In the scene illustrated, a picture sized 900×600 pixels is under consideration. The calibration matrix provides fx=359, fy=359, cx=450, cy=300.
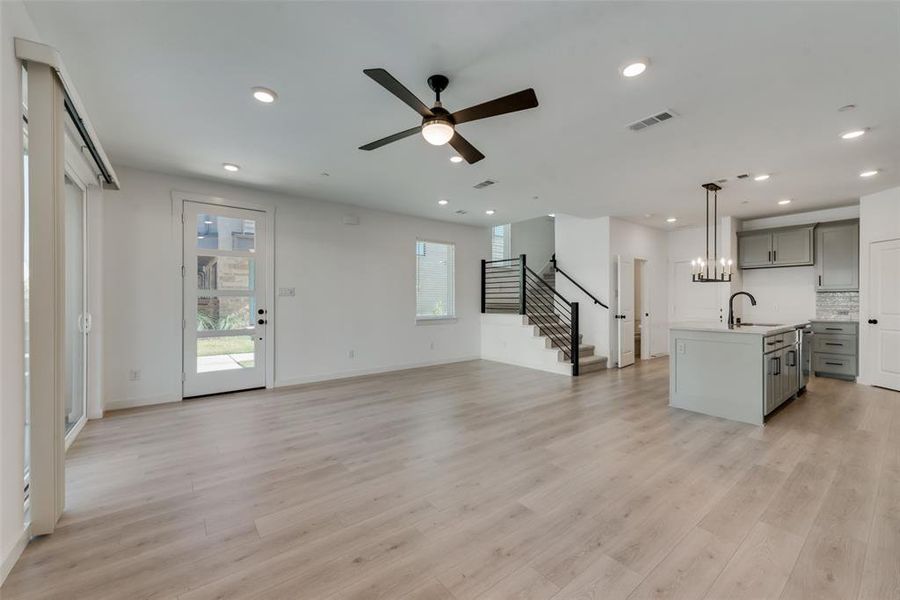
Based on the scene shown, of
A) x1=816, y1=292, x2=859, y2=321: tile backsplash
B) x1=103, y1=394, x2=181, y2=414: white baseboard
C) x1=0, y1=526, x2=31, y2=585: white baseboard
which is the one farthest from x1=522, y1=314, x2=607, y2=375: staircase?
x1=0, y1=526, x2=31, y2=585: white baseboard

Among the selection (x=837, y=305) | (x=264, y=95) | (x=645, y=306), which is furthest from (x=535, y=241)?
(x=264, y=95)

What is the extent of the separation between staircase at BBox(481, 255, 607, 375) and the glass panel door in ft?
20.2

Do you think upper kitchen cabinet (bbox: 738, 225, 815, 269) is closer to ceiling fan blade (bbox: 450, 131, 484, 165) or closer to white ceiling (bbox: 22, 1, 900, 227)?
white ceiling (bbox: 22, 1, 900, 227)

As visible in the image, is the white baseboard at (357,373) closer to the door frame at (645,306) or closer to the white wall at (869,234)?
the door frame at (645,306)

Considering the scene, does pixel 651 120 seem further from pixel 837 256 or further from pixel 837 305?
pixel 837 305

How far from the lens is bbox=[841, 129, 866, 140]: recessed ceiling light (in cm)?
329

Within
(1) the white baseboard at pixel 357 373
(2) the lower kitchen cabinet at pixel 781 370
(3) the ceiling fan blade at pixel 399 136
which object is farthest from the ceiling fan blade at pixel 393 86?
(1) the white baseboard at pixel 357 373

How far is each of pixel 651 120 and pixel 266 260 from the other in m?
4.98

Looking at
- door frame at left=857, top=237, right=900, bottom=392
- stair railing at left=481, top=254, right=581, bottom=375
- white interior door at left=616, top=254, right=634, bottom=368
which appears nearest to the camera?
door frame at left=857, top=237, right=900, bottom=392

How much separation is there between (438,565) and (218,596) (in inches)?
38.7

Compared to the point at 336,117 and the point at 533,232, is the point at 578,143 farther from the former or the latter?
the point at 533,232

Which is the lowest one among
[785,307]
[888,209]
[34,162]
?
[785,307]

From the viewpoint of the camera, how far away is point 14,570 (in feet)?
5.74

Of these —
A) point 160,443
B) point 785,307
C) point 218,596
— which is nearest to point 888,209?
point 785,307
